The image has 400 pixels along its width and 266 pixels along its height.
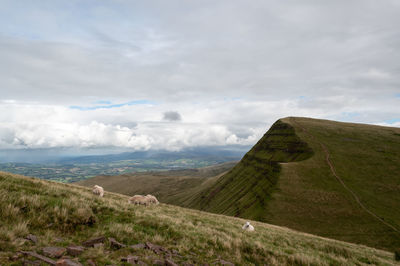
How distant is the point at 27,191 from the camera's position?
10891 mm

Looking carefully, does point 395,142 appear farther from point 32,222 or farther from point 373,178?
point 32,222

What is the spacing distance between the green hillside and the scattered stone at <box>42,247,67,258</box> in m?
76.4

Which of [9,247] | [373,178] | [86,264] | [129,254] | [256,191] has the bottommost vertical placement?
[256,191]

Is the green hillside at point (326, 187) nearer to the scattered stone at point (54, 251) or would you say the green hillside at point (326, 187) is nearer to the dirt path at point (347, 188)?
the dirt path at point (347, 188)

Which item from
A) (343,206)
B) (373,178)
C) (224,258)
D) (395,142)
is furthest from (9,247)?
(395,142)

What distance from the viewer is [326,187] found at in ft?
278

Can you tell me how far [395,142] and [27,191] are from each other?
176 metres

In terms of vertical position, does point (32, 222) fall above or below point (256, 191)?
above

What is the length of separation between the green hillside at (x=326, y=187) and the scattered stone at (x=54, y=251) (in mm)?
76361

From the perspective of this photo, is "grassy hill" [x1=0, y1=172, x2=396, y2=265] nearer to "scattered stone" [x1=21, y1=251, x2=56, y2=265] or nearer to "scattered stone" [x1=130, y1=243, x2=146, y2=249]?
"scattered stone" [x1=130, y1=243, x2=146, y2=249]

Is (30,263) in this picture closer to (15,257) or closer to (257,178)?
(15,257)

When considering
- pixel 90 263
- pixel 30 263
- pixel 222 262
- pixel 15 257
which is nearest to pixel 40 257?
pixel 30 263

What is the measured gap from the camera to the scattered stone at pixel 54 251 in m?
5.90

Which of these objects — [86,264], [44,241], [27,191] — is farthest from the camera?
[27,191]
